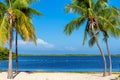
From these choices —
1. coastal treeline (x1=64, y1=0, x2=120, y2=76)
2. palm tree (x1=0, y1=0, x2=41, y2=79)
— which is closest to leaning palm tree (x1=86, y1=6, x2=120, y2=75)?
coastal treeline (x1=64, y1=0, x2=120, y2=76)

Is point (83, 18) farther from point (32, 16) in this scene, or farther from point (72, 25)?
point (32, 16)

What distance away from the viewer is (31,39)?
3222 cm

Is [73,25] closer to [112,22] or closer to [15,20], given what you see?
[112,22]

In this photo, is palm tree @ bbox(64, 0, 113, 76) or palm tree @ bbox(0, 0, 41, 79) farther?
palm tree @ bbox(64, 0, 113, 76)

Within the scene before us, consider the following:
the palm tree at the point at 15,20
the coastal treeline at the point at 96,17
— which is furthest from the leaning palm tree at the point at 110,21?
the palm tree at the point at 15,20

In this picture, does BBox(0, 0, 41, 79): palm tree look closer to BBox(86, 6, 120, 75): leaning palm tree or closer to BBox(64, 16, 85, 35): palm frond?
BBox(64, 16, 85, 35): palm frond

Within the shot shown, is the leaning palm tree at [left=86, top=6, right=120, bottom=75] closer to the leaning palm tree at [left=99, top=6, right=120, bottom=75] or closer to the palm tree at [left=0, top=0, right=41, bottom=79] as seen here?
the leaning palm tree at [left=99, top=6, right=120, bottom=75]

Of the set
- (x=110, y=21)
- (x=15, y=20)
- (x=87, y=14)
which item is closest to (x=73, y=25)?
(x=87, y=14)

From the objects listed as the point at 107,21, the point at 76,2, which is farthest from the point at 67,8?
the point at 107,21

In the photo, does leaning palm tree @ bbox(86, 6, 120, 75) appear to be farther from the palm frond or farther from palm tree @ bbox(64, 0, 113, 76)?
the palm frond

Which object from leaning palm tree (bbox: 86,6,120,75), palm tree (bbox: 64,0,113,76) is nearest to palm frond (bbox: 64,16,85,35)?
palm tree (bbox: 64,0,113,76)

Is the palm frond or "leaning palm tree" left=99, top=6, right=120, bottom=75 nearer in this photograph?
"leaning palm tree" left=99, top=6, right=120, bottom=75

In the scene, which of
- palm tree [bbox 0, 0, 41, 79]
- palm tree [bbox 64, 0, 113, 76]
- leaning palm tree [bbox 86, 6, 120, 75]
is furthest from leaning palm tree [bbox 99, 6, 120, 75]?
palm tree [bbox 0, 0, 41, 79]

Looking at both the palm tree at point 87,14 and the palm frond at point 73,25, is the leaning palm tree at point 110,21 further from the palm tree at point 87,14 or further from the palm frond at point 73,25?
the palm frond at point 73,25
